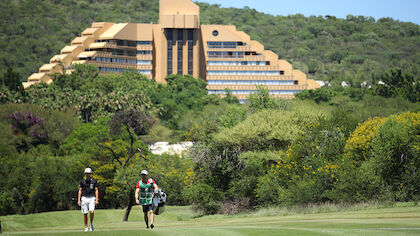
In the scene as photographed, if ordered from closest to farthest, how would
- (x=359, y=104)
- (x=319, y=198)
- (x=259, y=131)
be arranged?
1. (x=319, y=198)
2. (x=259, y=131)
3. (x=359, y=104)

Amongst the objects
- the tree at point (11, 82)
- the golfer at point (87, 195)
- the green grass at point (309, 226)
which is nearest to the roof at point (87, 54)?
the tree at point (11, 82)

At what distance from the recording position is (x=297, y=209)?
4859cm

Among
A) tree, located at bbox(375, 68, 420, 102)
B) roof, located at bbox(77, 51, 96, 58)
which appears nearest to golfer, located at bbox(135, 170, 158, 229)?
tree, located at bbox(375, 68, 420, 102)

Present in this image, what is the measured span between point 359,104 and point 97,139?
6371cm

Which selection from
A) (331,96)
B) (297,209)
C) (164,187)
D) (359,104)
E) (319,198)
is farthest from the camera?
(331,96)

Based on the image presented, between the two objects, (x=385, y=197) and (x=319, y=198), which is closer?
(x=385, y=197)

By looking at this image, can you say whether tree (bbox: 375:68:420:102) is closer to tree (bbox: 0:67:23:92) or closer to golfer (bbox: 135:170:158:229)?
tree (bbox: 0:67:23:92)

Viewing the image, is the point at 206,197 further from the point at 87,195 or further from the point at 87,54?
the point at 87,54

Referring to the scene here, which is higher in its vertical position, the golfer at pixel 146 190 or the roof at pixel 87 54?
the golfer at pixel 146 190

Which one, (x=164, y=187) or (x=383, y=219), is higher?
(x=383, y=219)

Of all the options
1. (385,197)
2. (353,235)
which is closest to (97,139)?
(385,197)

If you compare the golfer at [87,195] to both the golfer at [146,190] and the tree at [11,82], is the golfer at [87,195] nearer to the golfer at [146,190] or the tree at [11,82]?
the golfer at [146,190]

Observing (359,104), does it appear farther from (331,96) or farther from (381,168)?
(381,168)

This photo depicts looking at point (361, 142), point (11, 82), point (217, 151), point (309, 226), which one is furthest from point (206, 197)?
point (11, 82)
